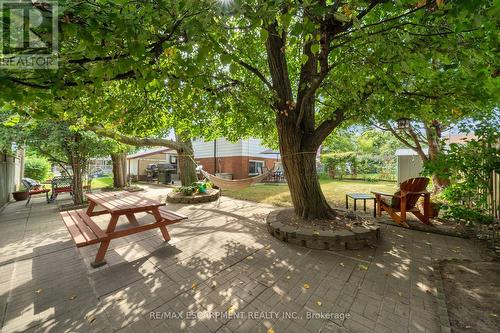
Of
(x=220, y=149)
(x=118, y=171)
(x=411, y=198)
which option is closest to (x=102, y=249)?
(x=411, y=198)

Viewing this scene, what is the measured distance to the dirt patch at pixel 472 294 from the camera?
77.4 inches

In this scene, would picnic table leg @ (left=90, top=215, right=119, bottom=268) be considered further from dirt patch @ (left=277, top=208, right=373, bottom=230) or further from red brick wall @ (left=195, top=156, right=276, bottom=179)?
red brick wall @ (left=195, top=156, right=276, bottom=179)

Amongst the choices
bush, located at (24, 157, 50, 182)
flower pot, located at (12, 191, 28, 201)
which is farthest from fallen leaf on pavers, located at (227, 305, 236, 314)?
bush, located at (24, 157, 50, 182)

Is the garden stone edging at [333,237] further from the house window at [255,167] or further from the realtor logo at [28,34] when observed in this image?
the house window at [255,167]

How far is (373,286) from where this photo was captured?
2.54m

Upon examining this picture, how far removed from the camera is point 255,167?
16.5 metres

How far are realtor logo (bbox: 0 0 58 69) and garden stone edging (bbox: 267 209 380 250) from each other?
3945 mm

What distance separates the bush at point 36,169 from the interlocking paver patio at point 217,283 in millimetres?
13691

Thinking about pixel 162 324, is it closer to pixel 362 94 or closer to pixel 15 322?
pixel 15 322

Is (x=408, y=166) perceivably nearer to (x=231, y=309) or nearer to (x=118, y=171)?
(x=231, y=309)

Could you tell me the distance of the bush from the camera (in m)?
13.7

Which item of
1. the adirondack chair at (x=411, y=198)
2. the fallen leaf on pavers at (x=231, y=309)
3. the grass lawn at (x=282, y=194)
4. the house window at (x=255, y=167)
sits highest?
the house window at (x=255, y=167)

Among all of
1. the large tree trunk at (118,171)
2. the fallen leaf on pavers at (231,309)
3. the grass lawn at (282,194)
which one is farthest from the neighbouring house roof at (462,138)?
the large tree trunk at (118,171)

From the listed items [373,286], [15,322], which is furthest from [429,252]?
[15,322]
